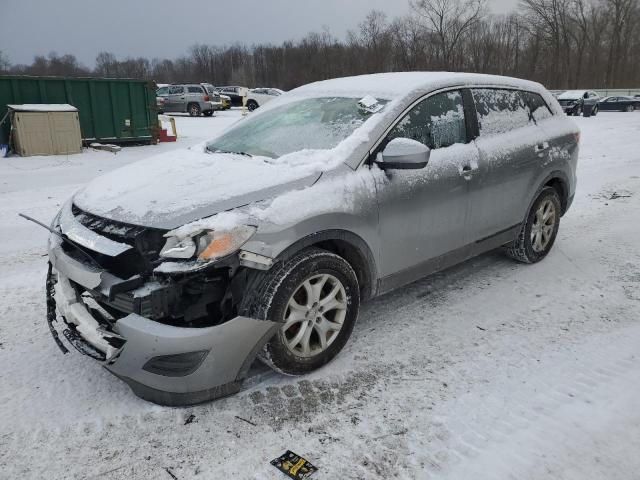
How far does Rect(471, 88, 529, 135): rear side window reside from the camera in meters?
4.15

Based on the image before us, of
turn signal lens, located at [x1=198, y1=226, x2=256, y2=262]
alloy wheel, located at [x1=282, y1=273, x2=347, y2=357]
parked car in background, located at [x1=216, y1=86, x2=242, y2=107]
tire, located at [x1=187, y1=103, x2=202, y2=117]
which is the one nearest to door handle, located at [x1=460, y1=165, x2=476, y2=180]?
alloy wheel, located at [x1=282, y1=273, x2=347, y2=357]

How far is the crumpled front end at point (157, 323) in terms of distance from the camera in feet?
8.10

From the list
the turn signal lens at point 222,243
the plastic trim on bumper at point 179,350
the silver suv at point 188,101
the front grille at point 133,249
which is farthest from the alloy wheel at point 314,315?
the silver suv at point 188,101

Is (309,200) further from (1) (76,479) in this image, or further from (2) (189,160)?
(1) (76,479)

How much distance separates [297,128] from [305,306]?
145cm

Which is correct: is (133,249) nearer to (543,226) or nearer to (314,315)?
(314,315)

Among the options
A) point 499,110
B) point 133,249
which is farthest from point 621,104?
point 133,249

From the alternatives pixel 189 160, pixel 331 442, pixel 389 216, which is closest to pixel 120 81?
pixel 189 160

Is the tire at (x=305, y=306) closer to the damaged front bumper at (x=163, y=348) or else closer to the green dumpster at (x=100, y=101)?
the damaged front bumper at (x=163, y=348)

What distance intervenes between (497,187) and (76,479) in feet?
11.4

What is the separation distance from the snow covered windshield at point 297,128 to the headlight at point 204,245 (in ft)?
3.46

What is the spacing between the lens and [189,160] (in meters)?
3.56

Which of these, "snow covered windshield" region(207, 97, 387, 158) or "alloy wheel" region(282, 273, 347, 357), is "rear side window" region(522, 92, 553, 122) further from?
"alloy wheel" region(282, 273, 347, 357)

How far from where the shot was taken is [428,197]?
354cm
